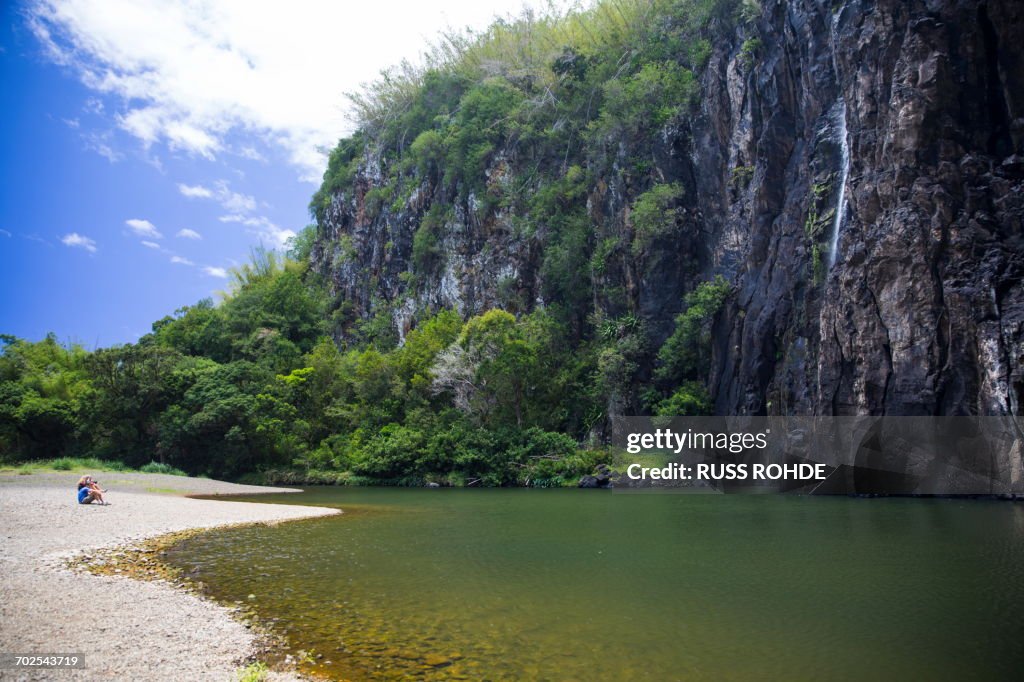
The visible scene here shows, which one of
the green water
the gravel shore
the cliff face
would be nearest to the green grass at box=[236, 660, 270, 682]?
the gravel shore

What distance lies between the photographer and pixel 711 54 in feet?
120

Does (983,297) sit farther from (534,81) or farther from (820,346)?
(534,81)

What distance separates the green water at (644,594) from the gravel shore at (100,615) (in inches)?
32.3

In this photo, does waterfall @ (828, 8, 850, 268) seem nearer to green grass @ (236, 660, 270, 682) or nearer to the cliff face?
the cliff face

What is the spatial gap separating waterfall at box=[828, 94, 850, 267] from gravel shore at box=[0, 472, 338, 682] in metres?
25.9

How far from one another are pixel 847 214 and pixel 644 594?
21.9 metres

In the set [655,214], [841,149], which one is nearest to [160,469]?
[655,214]

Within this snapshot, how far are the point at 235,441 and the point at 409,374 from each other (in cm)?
1122

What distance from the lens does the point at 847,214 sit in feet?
83.9

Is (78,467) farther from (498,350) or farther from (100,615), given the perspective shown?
(100,615)

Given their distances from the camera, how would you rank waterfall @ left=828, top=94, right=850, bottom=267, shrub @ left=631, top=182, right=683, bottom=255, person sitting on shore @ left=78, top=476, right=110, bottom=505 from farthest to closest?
shrub @ left=631, top=182, right=683, bottom=255, waterfall @ left=828, top=94, right=850, bottom=267, person sitting on shore @ left=78, top=476, right=110, bottom=505

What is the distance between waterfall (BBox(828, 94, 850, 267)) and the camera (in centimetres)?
2620

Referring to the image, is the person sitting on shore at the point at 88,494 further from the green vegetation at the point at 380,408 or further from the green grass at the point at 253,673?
the green vegetation at the point at 380,408

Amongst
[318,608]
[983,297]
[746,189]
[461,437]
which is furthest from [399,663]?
[746,189]
